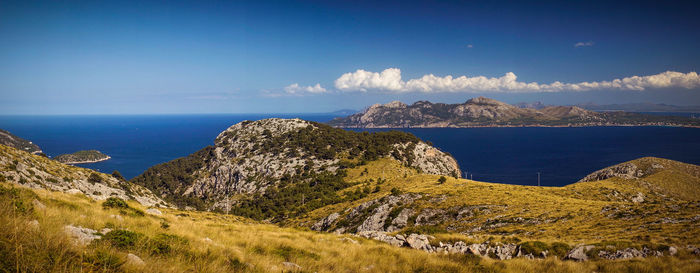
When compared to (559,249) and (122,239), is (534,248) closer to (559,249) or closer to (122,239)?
(559,249)

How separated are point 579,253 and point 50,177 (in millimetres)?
70147

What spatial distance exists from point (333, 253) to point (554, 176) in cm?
19904

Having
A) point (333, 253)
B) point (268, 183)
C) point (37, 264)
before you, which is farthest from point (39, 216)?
point (268, 183)

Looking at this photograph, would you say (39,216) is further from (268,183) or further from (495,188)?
(268,183)

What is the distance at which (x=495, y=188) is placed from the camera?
181ft

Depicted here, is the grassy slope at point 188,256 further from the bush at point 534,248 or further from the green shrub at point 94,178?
the green shrub at point 94,178

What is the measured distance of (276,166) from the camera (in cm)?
12531

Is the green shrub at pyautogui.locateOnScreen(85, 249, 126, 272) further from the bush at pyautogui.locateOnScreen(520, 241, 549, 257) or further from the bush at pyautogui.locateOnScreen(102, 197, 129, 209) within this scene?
the bush at pyautogui.locateOnScreen(520, 241, 549, 257)

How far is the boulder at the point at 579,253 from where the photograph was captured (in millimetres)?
18078

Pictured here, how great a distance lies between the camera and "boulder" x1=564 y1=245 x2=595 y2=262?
59.3 feet

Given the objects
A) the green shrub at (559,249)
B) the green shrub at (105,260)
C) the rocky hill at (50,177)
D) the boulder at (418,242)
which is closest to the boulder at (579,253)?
the green shrub at (559,249)

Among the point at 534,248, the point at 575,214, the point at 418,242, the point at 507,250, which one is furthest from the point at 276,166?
the point at 534,248

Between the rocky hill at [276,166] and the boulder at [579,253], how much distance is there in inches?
3072

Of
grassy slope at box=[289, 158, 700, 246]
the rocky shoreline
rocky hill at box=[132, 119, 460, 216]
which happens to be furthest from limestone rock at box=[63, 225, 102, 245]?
rocky hill at box=[132, 119, 460, 216]
